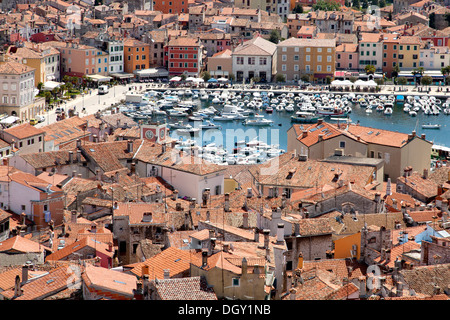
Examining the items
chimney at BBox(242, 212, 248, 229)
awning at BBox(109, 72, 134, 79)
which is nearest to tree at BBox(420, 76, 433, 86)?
awning at BBox(109, 72, 134, 79)

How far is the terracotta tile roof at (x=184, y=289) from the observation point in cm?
1251

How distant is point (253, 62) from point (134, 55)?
32.9 ft

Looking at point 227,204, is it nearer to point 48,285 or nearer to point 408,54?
point 48,285

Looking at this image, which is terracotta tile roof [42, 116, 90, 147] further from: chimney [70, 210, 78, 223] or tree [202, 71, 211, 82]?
tree [202, 71, 211, 82]

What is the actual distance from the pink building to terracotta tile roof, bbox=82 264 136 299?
6578 centimetres

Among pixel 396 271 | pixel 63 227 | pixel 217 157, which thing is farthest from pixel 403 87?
pixel 396 271

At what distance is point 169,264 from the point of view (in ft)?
52.0

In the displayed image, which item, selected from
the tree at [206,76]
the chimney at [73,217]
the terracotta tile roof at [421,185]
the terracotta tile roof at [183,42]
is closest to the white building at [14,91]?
the terracotta tile roof at [183,42]

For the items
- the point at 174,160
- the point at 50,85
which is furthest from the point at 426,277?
the point at 50,85

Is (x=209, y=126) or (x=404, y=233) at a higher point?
(x=404, y=233)

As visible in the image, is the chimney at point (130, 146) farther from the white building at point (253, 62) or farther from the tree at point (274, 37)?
the tree at point (274, 37)

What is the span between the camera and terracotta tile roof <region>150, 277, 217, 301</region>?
41.0ft

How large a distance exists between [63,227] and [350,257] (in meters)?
8.02

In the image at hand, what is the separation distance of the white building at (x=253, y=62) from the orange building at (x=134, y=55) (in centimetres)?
767
